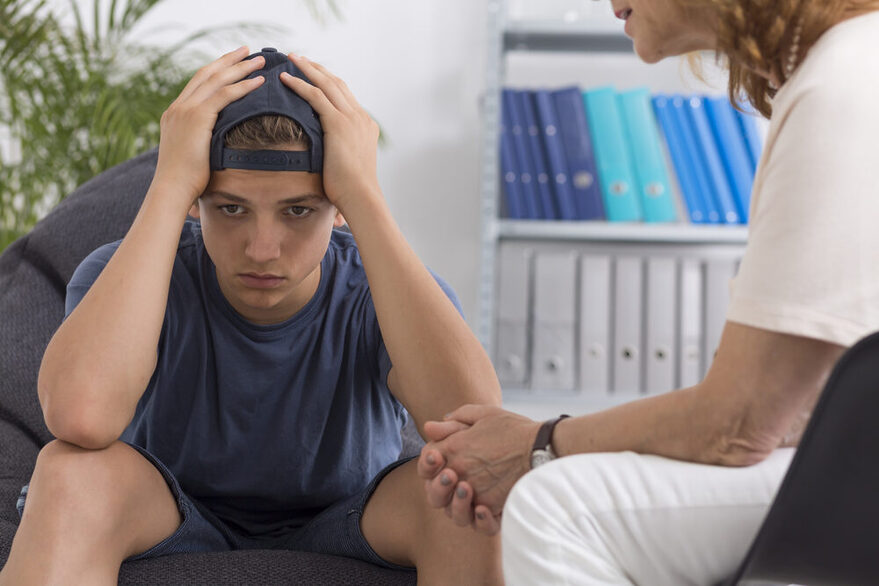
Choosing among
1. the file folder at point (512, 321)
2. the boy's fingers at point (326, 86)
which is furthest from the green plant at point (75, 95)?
the boy's fingers at point (326, 86)

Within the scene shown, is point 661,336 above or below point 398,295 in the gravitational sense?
below

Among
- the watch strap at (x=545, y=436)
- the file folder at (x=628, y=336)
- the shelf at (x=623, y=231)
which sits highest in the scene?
the watch strap at (x=545, y=436)

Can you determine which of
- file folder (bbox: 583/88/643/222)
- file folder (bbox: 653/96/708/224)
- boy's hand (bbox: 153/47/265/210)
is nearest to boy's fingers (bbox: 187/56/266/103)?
boy's hand (bbox: 153/47/265/210)

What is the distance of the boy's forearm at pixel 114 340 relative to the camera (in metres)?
1.01

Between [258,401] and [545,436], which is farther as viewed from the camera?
[258,401]

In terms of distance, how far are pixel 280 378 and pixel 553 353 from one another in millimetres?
1183

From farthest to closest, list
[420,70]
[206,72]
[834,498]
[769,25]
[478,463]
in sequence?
[420,70], [206,72], [478,463], [769,25], [834,498]

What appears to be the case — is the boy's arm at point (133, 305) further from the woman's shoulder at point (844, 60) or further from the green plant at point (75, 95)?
the green plant at point (75, 95)

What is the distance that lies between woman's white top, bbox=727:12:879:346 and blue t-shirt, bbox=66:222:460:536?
584mm

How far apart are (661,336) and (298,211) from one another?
1339 millimetres

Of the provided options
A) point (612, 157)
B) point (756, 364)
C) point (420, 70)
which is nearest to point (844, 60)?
point (756, 364)

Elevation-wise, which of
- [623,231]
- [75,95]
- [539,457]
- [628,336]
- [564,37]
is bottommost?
[628,336]

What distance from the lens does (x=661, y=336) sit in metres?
2.28

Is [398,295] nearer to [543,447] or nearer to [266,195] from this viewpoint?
[266,195]
